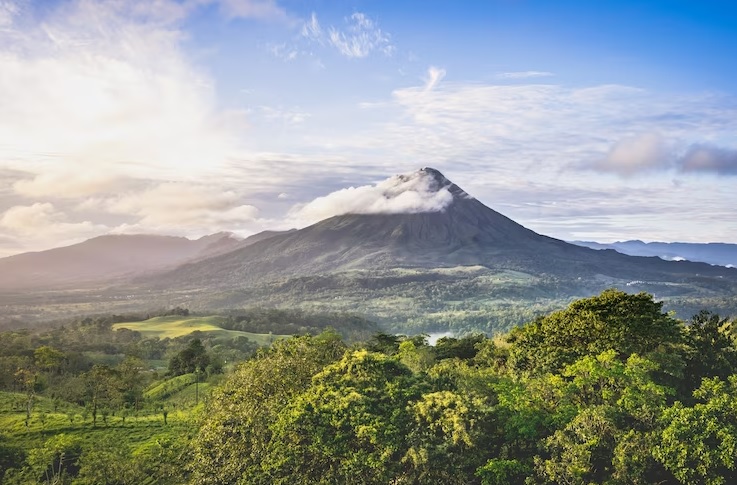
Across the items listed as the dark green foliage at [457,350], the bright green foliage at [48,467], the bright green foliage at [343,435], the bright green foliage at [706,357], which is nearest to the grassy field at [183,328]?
the dark green foliage at [457,350]

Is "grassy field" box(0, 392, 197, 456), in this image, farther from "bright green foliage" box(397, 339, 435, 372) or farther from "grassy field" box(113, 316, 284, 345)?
"grassy field" box(113, 316, 284, 345)

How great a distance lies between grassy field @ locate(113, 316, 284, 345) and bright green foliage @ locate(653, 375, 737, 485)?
3480 inches

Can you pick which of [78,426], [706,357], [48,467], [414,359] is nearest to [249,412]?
[414,359]

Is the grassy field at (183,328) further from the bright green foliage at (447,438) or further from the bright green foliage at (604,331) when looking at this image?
the bright green foliage at (447,438)

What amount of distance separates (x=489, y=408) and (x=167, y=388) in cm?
3919

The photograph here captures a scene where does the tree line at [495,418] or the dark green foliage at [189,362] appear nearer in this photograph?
the tree line at [495,418]

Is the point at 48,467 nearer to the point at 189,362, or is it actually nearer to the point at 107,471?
the point at 107,471

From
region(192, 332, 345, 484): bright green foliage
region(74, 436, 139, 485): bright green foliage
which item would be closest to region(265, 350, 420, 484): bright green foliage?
region(192, 332, 345, 484): bright green foliage

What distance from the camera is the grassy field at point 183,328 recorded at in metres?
110

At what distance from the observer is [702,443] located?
18.9 m

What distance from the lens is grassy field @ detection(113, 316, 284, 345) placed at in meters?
110

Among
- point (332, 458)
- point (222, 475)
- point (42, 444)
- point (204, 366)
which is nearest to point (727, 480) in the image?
point (332, 458)

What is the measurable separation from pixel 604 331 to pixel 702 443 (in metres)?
6.63

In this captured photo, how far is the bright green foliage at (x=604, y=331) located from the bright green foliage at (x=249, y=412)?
9493 millimetres
